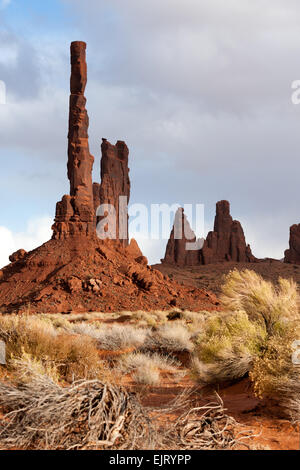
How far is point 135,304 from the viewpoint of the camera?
37.2m

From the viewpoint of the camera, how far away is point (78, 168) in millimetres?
46000

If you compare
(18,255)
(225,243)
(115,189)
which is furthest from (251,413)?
(225,243)

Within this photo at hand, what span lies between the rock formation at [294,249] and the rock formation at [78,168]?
184ft

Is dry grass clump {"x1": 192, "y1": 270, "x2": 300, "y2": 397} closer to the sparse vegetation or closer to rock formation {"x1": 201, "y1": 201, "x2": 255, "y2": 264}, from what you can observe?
the sparse vegetation

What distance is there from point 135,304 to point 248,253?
2253 inches

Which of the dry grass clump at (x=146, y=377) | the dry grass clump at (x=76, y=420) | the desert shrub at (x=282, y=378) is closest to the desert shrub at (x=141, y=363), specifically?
the dry grass clump at (x=146, y=377)

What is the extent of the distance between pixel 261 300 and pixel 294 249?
84.7 metres

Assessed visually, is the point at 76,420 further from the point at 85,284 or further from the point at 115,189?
the point at 115,189

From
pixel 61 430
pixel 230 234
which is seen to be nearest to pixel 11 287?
pixel 61 430

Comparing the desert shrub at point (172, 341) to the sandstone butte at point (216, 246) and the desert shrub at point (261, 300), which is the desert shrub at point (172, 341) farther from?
the sandstone butte at point (216, 246)

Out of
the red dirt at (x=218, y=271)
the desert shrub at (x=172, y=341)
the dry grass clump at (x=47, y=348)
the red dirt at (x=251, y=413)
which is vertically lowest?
the red dirt at (x=251, y=413)

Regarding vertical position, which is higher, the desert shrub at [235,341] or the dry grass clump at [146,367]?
the desert shrub at [235,341]

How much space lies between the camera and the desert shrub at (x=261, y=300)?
898cm

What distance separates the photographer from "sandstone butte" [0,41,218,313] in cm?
3662
